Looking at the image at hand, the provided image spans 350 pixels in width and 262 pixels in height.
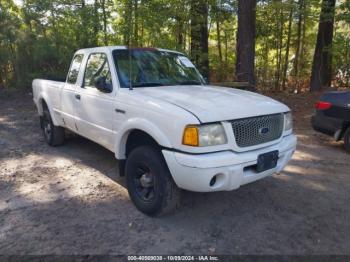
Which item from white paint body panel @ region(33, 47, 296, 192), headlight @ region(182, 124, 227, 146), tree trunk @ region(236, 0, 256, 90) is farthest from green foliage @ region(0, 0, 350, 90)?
headlight @ region(182, 124, 227, 146)

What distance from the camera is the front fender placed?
350 cm

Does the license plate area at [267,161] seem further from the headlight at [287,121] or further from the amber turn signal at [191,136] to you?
the amber turn signal at [191,136]

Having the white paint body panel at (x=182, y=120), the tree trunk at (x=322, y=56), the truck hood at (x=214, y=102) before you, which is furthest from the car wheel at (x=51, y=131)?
the tree trunk at (x=322, y=56)

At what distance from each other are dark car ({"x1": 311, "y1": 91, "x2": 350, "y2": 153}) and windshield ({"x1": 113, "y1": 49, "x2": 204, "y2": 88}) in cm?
268

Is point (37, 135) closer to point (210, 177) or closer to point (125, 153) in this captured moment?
point (125, 153)

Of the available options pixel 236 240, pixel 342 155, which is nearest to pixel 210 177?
pixel 236 240

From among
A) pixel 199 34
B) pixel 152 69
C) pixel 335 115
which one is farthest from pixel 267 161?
pixel 199 34

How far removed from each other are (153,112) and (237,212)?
155cm

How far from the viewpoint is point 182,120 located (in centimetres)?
330

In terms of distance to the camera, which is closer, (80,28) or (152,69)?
(152,69)

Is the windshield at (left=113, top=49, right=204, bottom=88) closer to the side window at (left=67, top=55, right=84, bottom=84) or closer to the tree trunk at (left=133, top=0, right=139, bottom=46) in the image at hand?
the side window at (left=67, top=55, right=84, bottom=84)

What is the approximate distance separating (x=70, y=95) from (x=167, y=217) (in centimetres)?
270

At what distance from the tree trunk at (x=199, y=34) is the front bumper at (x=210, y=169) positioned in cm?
1021

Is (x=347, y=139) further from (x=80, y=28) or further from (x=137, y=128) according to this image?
(x=80, y=28)
